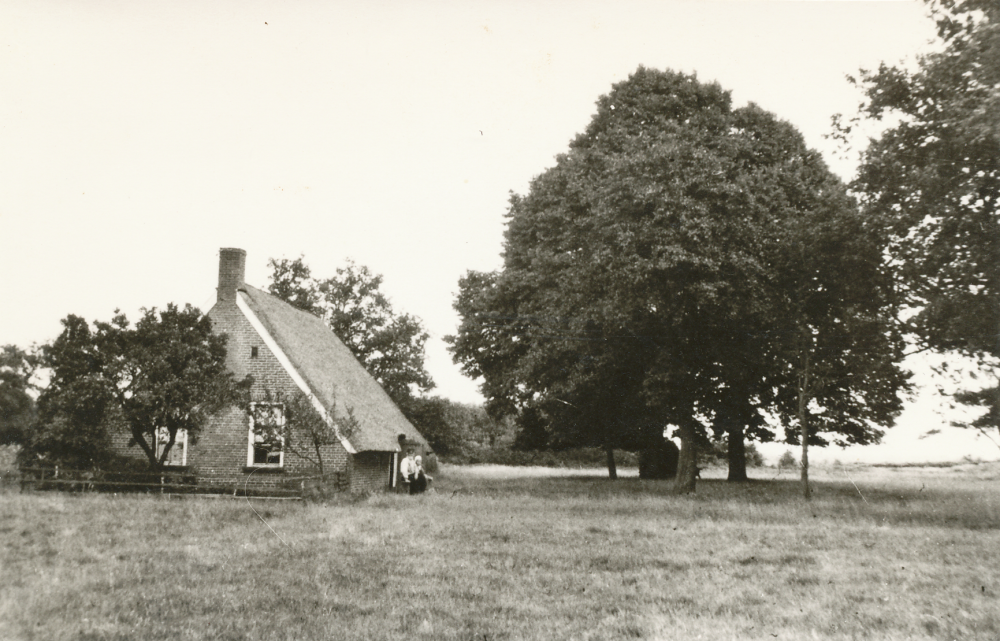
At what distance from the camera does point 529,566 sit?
1173 cm

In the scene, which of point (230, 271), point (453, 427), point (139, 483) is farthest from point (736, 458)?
point (139, 483)

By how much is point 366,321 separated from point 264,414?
27.8 meters

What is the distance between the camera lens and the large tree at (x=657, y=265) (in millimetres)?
22484

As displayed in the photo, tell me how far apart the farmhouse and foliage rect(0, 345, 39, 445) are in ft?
14.0

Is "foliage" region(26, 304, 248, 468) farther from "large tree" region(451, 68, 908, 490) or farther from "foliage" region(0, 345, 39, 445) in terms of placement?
"large tree" region(451, 68, 908, 490)

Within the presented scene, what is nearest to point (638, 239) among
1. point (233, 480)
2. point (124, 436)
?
point (233, 480)

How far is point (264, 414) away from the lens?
22.7 metres

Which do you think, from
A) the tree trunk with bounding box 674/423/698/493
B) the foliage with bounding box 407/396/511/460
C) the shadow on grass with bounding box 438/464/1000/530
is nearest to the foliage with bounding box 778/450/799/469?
the foliage with bounding box 407/396/511/460

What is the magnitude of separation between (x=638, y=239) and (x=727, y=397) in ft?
44.3

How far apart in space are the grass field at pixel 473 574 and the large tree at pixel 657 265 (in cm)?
724

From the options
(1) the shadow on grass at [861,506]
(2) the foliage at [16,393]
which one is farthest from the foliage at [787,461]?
(2) the foliage at [16,393]

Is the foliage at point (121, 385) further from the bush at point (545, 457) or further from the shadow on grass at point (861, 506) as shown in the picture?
the bush at point (545, 457)

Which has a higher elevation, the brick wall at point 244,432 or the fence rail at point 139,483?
the brick wall at point 244,432

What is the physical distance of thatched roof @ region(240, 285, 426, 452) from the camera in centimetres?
2470
